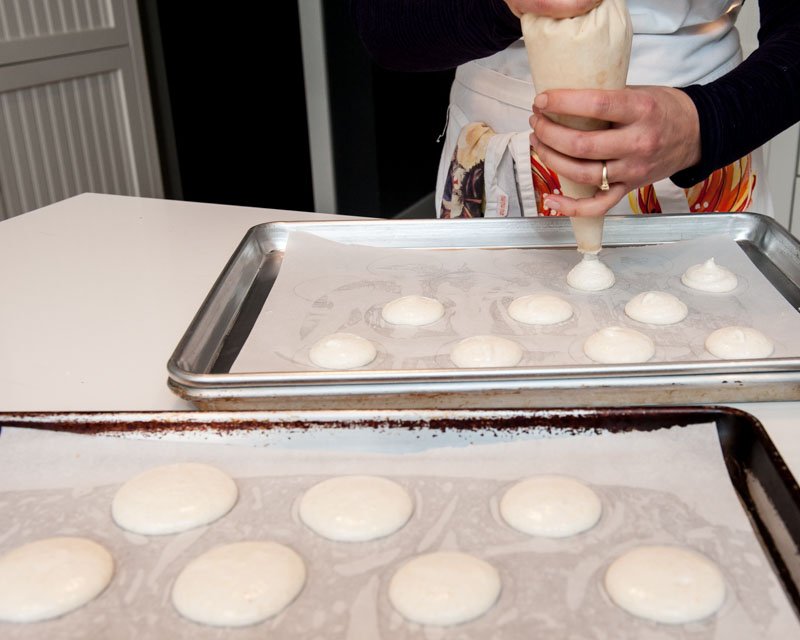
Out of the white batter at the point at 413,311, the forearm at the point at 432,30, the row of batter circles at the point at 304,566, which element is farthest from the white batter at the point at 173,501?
the forearm at the point at 432,30

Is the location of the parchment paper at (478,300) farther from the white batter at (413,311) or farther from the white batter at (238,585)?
the white batter at (238,585)

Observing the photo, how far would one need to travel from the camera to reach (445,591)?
0.58 m

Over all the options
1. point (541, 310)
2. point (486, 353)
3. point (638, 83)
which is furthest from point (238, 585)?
point (638, 83)

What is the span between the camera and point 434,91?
13.5 ft

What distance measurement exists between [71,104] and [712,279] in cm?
217

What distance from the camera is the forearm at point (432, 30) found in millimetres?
1050

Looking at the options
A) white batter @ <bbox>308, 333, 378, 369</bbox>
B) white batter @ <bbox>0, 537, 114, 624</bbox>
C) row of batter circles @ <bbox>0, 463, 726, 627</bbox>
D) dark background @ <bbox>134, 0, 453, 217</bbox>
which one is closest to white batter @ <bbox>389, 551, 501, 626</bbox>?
row of batter circles @ <bbox>0, 463, 726, 627</bbox>

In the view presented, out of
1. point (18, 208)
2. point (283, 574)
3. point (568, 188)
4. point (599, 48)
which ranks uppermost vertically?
point (599, 48)

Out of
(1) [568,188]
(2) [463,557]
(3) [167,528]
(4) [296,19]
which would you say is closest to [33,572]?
(3) [167,528]

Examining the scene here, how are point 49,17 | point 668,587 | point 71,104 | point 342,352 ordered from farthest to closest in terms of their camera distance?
point 71,104 < point 49,17 < point 342,352 < point 668,587

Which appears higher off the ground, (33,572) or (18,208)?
(33,572)

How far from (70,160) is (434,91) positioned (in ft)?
6.85

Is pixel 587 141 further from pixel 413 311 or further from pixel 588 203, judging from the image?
pixel 413 311

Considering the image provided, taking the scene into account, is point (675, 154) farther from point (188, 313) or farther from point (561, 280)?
point (188, 313)
